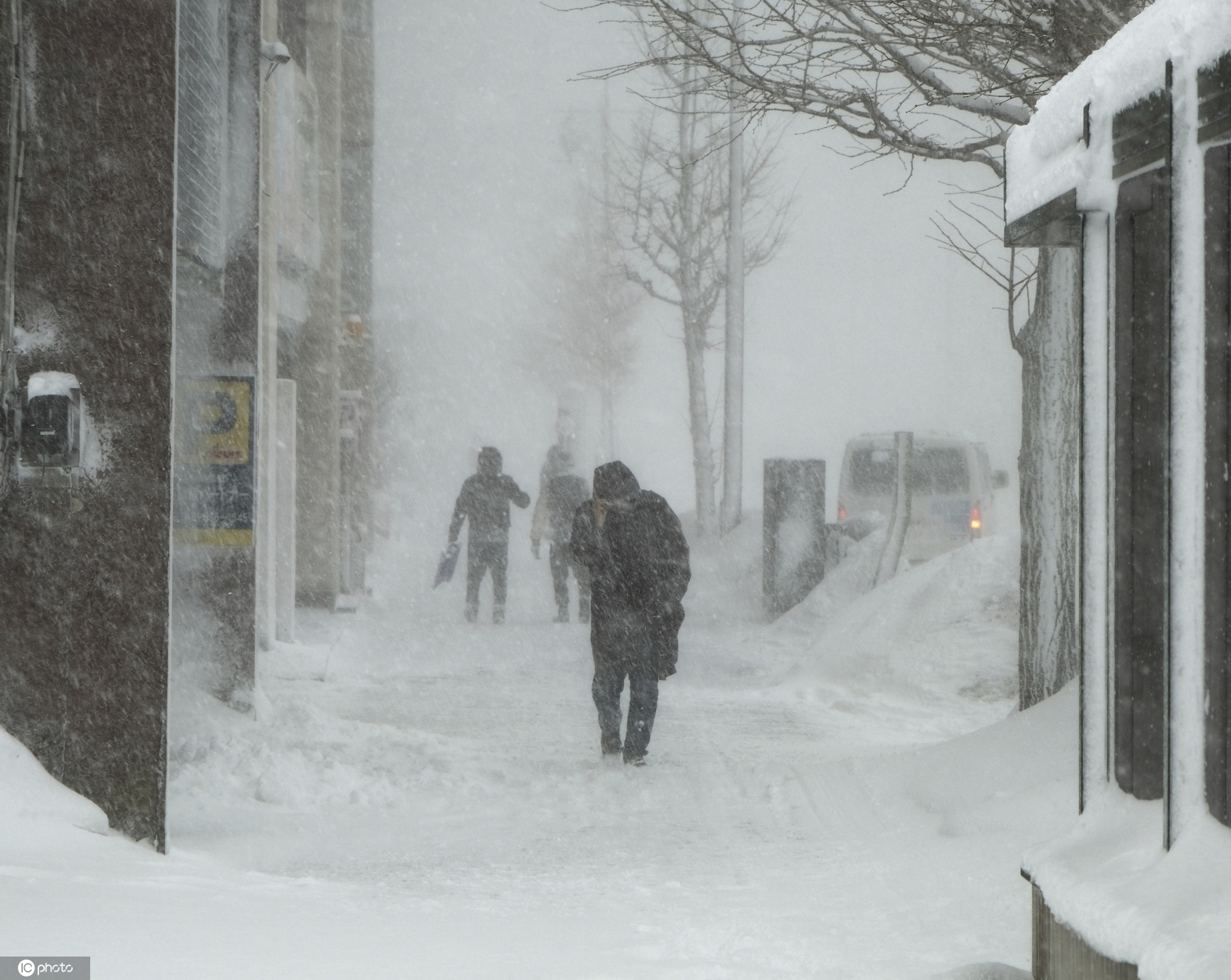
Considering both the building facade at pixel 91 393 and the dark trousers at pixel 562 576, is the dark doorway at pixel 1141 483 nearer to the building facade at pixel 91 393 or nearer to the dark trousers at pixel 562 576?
the building facade at pixel 91 393

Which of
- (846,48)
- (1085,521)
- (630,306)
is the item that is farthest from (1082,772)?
(630,306)

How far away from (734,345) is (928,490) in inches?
164

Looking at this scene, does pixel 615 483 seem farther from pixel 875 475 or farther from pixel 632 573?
pixel 875 475

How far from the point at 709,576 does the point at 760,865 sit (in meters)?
12.7

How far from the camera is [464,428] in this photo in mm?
55719

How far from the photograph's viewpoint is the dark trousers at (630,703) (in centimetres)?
730

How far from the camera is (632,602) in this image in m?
7.36

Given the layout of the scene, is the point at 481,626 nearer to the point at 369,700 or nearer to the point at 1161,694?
the point at 369,700

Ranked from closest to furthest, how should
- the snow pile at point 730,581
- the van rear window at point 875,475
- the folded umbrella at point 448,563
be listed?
the folded umbrella at point 448,563
the snow pile at point 730,581
the van rear window at point 875,475

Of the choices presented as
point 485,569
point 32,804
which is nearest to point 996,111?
point 32,804

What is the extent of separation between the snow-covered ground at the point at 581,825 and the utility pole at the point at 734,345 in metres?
8.12

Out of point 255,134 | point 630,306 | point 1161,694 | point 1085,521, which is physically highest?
point 630,306

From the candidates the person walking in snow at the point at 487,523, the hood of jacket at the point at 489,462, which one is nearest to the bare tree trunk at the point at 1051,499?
the person walking in snow at the point at 487,523

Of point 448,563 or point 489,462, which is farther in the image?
point 448,563
